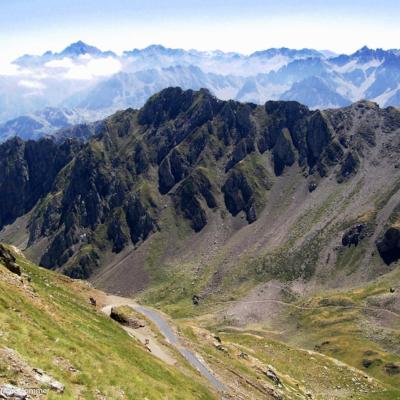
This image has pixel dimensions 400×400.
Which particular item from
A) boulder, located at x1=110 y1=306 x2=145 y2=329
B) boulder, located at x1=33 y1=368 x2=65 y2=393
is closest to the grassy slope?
boulder, located at x1=33 y1=368 x2=65 y2=393

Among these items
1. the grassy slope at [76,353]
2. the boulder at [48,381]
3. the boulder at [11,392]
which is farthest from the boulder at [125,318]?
the boulder at [11,392]

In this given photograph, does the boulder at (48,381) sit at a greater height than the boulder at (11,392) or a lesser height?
lesser

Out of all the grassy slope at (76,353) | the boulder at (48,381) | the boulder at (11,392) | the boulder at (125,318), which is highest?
the boulder at (11,392)

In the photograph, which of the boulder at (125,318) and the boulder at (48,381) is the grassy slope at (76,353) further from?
the boulder at (125,318)

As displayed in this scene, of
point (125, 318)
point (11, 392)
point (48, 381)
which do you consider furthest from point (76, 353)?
point (125, 318)

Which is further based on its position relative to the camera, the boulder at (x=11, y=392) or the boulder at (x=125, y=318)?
the boulder at (x=125, y=318)

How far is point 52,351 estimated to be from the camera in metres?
42.0

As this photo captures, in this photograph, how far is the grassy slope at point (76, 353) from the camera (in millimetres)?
39156

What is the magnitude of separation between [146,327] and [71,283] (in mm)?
23644

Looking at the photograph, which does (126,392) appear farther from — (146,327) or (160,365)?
(146,327)

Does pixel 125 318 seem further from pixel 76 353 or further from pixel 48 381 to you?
pixel 48 381

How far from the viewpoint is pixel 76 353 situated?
45250 mm

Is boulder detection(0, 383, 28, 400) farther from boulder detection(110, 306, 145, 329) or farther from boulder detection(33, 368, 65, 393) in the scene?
boulder detection(110, 306, 145, 329)

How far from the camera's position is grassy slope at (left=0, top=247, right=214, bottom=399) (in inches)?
1542
